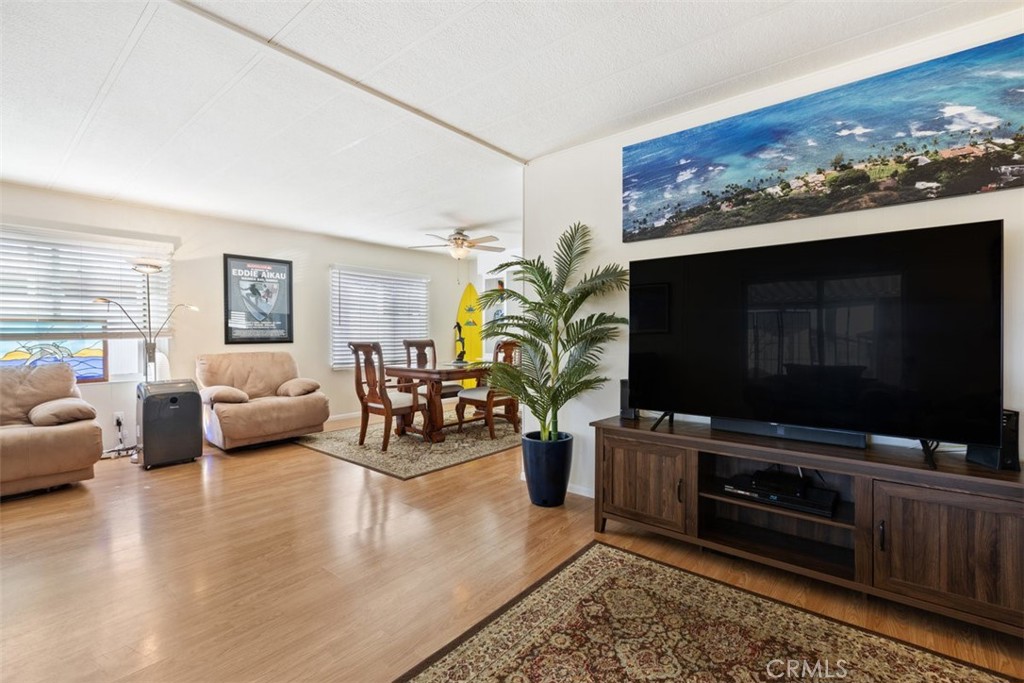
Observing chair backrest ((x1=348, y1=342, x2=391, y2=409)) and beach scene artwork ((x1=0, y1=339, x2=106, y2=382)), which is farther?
chair backrest ((x1=348, y1=342, x2=391, y2=409))

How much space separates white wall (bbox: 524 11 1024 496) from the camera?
1866 mm

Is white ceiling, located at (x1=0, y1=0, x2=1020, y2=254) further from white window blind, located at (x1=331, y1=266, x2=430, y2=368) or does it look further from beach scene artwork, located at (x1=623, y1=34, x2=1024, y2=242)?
white window blind, located at (x1=331, y1=266, x2=430, y2=368)

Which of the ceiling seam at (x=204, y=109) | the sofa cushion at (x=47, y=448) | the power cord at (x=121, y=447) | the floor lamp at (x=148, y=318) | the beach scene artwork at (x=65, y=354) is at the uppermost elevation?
the ceiling seam at (x=204, y=109)

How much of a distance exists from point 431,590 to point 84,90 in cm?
314

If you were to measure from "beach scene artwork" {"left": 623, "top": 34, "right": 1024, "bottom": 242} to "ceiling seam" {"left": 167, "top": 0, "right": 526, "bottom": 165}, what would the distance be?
1066 millimetres

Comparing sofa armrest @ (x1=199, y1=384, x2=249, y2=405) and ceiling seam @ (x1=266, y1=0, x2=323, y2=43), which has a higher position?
ceiling seam @ (x1=266, y1=0, x2=323, y2=43)

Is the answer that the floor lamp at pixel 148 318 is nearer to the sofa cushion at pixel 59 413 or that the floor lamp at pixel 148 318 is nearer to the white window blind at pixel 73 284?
the white window blind at pixel 73 284

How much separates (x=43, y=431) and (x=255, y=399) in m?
1.70

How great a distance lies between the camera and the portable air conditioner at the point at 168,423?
3.88 meters

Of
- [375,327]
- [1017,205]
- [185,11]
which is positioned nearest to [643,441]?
[1017,205]

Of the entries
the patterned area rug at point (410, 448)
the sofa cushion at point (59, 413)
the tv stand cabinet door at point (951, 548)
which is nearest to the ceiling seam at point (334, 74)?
the patterned area rug at point (410, 448)

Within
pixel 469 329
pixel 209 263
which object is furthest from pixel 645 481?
pixel 209 263

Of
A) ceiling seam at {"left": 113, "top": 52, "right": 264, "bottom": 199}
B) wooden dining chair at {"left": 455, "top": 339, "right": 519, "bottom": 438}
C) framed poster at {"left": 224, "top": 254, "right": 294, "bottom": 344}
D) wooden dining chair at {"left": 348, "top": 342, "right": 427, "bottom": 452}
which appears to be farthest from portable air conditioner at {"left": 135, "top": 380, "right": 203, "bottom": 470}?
wooden dining chair at {"left": 455, "top": 339, "right": 519, "bottom": 438}

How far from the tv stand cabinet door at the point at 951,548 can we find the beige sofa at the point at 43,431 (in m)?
4.93
